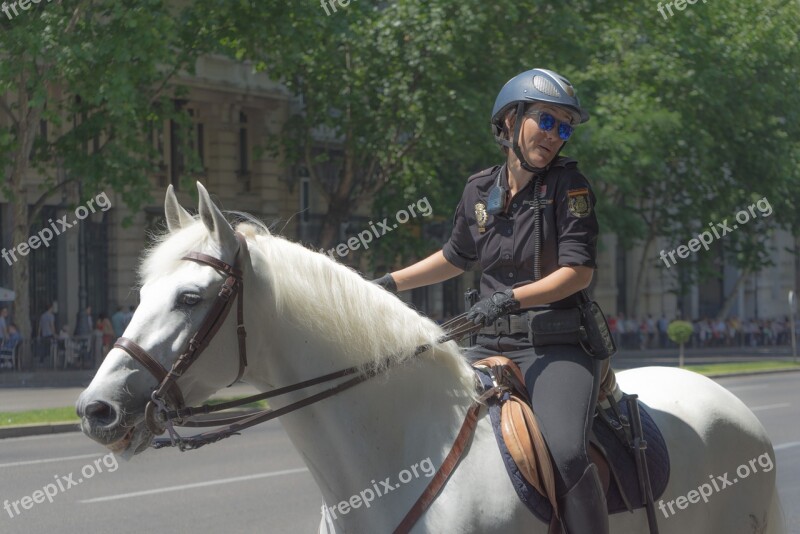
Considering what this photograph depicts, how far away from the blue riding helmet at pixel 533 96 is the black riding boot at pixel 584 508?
113 cm

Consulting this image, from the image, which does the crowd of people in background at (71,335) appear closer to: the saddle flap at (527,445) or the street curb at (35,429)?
the street curb at (35,429)

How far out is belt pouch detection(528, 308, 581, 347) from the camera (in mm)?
4043

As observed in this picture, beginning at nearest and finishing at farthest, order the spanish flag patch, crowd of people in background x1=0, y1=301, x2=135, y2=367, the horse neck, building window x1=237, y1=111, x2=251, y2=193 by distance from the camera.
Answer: the horse neck < the spanish flag patch < crowd of people in background x1=0, y1=301, x2=135, y2=367 < building window x1=237, y1=111, x2=251, y2=193

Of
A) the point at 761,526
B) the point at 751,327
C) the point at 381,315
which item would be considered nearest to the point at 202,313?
the point at 381,315

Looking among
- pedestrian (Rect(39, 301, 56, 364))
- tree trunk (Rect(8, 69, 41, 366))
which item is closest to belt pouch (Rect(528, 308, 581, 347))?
tree trunk (Rect(8, 69, 41, 366))

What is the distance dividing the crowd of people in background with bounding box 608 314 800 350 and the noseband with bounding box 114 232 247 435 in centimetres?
3851

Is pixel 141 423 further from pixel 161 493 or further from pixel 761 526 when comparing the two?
pixel 161 493

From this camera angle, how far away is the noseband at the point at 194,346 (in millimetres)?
3586

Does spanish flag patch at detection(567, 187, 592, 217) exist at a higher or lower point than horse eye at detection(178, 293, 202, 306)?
higher

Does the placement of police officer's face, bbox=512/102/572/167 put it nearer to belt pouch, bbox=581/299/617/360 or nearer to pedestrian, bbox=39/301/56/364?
belt pouch, bbox=581/299/617/360

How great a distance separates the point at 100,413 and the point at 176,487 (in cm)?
721

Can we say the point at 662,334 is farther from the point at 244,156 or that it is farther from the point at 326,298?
the point at 326,298

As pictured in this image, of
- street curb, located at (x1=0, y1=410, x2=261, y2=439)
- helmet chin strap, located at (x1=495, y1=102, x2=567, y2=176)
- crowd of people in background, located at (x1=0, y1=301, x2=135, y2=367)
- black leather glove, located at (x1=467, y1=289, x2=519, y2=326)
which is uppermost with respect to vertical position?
helmet chin strap, located at (x1=495, y1=102, x2=567, y2=176)

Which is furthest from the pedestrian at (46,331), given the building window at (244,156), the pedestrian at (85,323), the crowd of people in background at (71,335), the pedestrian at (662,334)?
the pedestrian at (662,334)
